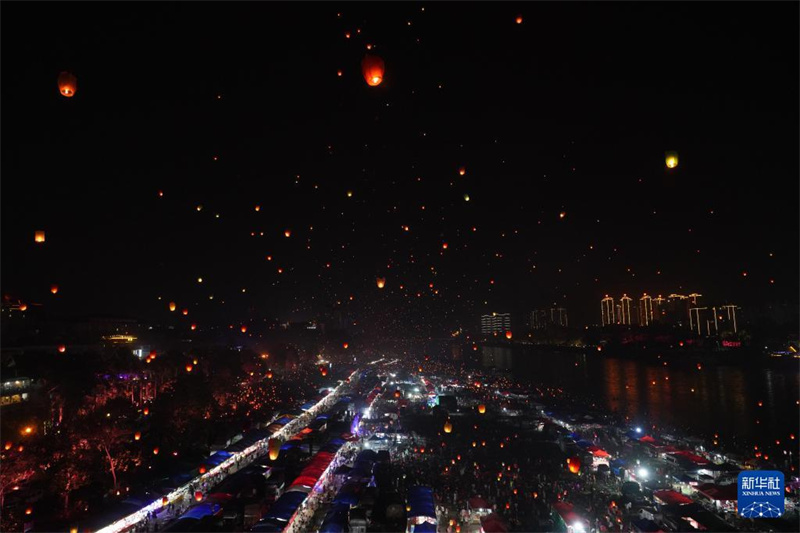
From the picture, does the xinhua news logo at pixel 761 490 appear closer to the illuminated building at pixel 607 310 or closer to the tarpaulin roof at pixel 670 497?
the tarpaulin roof at pixel 670 497

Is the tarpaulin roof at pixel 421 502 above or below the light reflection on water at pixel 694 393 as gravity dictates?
above

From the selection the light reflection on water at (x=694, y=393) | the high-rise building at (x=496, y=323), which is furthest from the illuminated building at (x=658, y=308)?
the high-rise building at (x=496, y=323)

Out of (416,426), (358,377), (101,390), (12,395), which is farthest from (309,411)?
(358,377)

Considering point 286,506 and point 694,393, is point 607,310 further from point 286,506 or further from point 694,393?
point 286,506

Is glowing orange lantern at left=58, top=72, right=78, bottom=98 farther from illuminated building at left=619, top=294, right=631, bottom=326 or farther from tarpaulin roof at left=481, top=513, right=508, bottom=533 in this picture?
illuminated building at left=619, top=294, right=631, bottom=326

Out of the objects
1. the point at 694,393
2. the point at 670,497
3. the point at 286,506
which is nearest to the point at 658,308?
the point at 694,393

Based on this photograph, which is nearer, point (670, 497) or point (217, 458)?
point (670, 497)

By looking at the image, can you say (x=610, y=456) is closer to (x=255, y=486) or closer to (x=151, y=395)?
(x=255, y=486)
